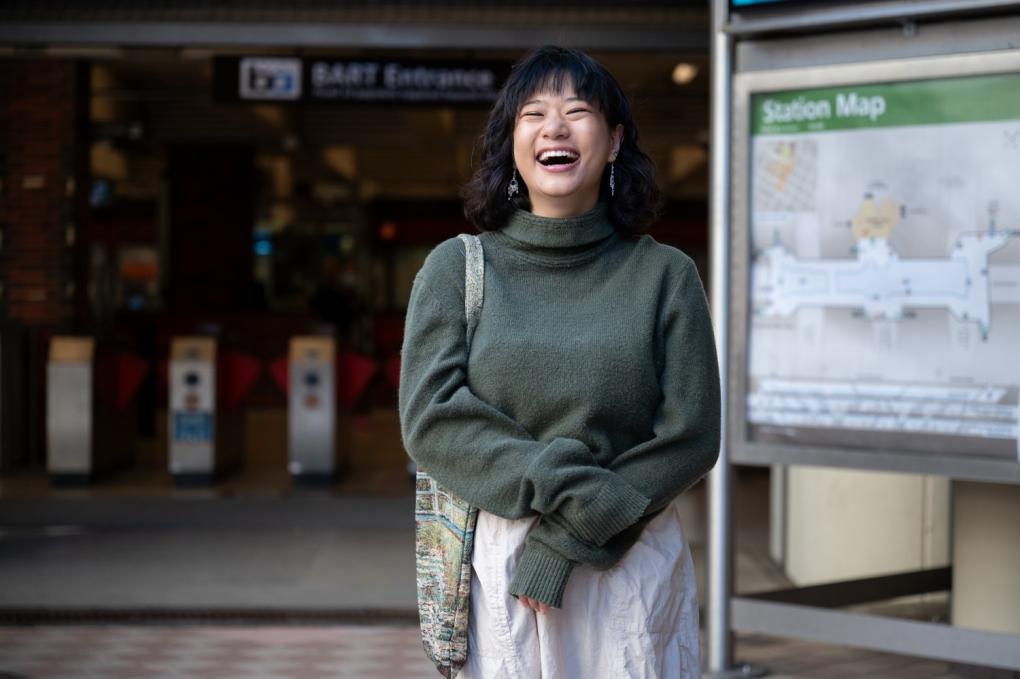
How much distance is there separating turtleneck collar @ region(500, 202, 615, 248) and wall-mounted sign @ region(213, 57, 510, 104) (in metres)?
5.81

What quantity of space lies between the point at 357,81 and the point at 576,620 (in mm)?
6273

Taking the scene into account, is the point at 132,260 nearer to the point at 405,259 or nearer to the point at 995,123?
the point at 405,259

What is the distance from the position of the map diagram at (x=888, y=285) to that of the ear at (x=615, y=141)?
253cm

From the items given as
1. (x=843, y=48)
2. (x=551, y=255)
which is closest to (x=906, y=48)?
(x=843, y=48)

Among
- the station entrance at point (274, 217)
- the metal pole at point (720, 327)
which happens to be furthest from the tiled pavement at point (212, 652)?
the station entrance at point (274, 217)

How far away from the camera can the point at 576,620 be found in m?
2.26

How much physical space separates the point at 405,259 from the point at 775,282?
65.0 ft

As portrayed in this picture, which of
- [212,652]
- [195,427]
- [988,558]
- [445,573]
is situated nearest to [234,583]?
[212,652]

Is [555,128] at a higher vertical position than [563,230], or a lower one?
higher

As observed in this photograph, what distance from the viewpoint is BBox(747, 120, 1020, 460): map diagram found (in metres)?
4.49

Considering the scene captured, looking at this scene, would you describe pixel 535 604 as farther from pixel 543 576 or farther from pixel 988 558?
pixel 988 558

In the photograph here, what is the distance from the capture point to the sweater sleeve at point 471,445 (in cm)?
215

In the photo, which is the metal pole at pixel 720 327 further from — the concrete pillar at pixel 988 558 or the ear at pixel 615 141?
the ear at pixel 615 141

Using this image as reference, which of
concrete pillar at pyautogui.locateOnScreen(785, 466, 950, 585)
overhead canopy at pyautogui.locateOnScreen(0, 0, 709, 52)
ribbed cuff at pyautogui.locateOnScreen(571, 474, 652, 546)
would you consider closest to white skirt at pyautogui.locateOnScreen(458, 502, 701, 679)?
ribbed cuff at pyautogui.locateOnScreen(571, 474, 652, 546)
